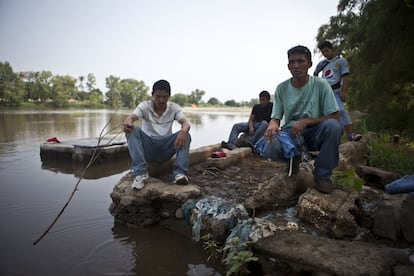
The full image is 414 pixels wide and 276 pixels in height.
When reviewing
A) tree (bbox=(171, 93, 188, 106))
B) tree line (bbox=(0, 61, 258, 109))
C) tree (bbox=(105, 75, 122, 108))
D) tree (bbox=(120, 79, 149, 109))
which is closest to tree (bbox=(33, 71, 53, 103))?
tree line (bbox=(0, 61, 258, 109))

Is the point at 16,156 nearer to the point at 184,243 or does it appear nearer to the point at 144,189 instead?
the point at 144,189

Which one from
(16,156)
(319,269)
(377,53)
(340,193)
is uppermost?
(377,53)

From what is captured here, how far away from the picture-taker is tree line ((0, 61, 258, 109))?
126 feet

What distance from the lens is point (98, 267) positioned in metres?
2.09

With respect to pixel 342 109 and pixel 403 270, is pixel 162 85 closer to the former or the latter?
pixel 403 270

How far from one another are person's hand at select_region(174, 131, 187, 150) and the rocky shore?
0.48 meters

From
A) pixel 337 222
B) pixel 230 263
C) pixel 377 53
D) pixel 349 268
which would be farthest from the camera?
pixel 377 53

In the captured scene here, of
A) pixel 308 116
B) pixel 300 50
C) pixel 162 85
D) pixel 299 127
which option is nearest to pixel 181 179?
pixel 162 85

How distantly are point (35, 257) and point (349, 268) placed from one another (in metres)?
2.44

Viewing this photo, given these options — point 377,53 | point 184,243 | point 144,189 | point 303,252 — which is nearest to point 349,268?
point 303,252

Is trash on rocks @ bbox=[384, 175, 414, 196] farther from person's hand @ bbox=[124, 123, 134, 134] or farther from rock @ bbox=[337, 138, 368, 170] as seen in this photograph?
person's hand @ bbox=[124, 123, 134, 134]

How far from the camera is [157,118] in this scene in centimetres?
343

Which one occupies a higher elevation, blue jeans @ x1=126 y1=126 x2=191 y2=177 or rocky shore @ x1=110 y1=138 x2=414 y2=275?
blue jeans @ x1=126 y1=126 x2=191 y2=177

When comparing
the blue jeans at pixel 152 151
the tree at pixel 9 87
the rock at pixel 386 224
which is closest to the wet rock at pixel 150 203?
the blue jeans at pixel 152 151
